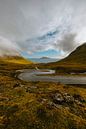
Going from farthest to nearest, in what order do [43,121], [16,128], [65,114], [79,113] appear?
1. [79,113]
2. [65,114]
3. [43,121]
4. [16,128]

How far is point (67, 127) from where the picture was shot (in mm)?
24594

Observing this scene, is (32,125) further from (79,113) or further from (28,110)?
(79,113)

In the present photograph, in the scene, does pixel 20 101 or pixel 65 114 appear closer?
pixel 65 114

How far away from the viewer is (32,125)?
24359mm

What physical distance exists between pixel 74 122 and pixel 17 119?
7870mm

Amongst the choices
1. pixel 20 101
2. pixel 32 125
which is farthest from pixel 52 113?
pixel 20 101

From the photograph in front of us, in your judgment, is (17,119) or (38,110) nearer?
(17,119)

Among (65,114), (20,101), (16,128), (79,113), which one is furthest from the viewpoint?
(20,101)

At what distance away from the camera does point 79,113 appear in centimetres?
2973

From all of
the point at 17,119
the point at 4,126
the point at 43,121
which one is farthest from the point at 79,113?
the point at 4,126

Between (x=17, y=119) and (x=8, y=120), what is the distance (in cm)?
125

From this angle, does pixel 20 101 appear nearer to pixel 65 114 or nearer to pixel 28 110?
pixel 28 110

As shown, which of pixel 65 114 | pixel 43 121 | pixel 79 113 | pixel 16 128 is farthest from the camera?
pixel 79 113

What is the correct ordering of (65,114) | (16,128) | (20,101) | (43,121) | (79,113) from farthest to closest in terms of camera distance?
1. (20,101)
2. (79,113)
3. (65,114)
4. (43,121)
5. (16,128)
